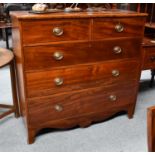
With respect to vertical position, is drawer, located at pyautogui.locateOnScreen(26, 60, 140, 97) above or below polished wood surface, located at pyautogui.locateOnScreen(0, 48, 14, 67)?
below

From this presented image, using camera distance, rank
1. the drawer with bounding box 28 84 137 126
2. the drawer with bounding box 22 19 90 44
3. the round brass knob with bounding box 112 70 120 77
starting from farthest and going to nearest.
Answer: the round brass knob with bounding box 112 70 120 77 < the drawer with bounding box 28 84 137 126 < the drawer with bounding box 22 19 90 44

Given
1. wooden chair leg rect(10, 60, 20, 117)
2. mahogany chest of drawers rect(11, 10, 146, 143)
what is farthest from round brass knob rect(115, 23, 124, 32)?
wooden chair leg rect(10, 60, 20, 117)

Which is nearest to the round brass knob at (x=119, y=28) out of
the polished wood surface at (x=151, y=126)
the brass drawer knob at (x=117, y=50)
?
the brass drawer knob at (x=117, y=50)

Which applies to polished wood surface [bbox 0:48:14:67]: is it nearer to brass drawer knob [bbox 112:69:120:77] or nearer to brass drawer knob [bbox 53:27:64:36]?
brass drawer knob [bbox 53:27:64:36]

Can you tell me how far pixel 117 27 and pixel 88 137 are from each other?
907 mm

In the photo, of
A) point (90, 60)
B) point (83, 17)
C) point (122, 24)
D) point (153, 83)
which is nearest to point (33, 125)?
point (90, 60)

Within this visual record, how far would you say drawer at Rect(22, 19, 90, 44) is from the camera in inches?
53.1

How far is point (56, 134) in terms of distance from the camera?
1813 millimetres

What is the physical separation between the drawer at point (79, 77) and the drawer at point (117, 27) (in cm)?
23

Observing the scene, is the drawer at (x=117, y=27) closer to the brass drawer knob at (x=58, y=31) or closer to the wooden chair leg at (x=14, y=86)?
the brass drawer knob at (x=58, y=31)

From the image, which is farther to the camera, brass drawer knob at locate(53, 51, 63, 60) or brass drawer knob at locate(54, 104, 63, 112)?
brass drawer knob at locate(54, 104, 63, 112)

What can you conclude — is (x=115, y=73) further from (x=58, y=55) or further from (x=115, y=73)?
(x=58, y=55)

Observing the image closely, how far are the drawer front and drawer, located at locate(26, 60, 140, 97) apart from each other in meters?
0.05

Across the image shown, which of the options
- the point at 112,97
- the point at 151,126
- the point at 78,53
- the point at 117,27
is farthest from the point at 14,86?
the point at 151,126
